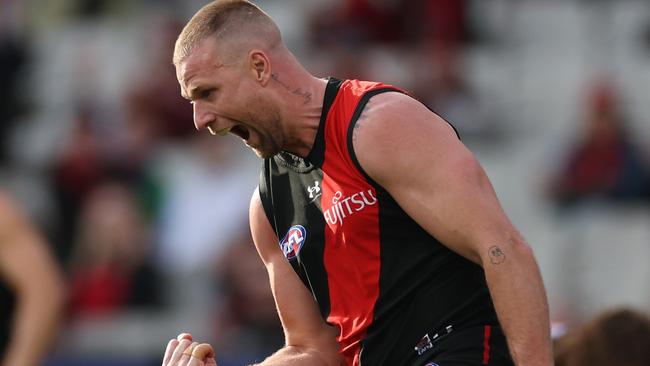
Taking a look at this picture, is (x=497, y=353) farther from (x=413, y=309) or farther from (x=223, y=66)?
(x=223, y=66)

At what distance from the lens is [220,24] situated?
15.6 ft

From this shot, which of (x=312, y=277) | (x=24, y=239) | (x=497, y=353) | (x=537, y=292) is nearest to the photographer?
(x=537, y=292)

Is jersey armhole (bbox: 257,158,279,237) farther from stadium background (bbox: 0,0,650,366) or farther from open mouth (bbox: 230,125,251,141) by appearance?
stadium background (bbox: 0,0,650,366)

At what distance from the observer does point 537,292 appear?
14.1 ft

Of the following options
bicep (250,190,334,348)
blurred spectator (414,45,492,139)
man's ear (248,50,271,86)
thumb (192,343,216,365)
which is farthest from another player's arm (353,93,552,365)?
blurred spectator (414,45,492,139)

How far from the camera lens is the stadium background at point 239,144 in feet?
35.4

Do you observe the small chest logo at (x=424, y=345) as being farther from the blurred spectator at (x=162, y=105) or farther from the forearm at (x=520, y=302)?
the blurred spectator at (x=162, y=105)

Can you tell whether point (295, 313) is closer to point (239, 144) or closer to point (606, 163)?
point (606, 163)

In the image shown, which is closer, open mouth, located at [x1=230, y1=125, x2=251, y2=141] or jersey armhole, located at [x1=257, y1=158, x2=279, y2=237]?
open mouth, located at [x1=230, y1=125, x2=251, y2=141]

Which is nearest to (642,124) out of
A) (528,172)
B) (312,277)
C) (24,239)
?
(528,172)

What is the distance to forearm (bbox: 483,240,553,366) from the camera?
14.0 feet

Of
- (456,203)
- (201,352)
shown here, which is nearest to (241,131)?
(201,352)

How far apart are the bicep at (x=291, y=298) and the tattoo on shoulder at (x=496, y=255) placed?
107 cm

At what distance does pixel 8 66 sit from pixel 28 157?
922 mm
